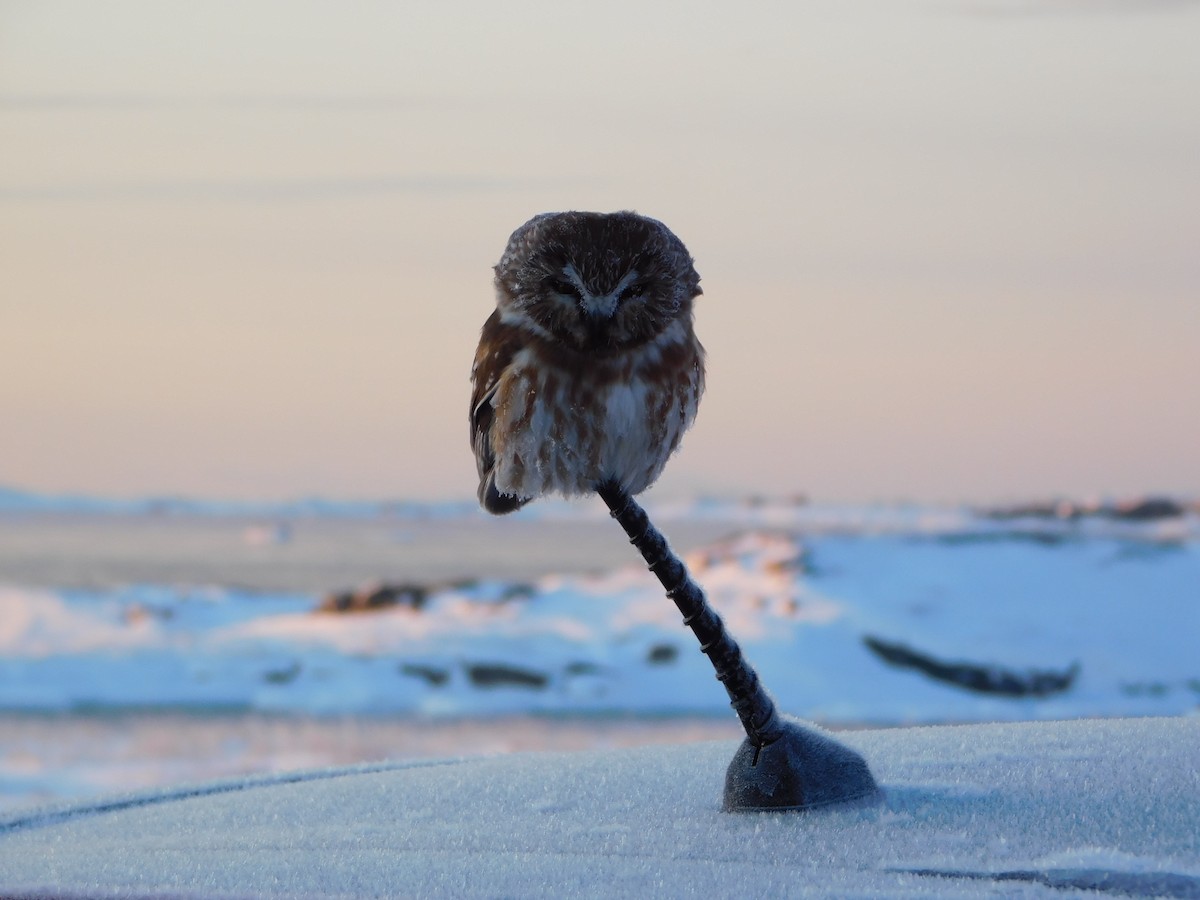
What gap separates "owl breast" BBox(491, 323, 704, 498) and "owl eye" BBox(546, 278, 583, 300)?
0.40 ft

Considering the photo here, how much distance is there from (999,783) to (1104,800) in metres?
0.23

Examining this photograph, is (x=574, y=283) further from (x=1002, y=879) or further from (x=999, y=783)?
(x=999, y=783)

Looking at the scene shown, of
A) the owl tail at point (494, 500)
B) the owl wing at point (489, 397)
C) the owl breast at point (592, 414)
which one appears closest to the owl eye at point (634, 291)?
the owl breast at point (592, 414)

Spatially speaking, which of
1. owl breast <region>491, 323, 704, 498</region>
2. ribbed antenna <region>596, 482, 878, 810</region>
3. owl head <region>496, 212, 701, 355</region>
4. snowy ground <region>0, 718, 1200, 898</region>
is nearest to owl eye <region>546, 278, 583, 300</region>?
owl head <region>496, 212, 701, 355</region>

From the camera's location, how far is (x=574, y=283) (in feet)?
8.50

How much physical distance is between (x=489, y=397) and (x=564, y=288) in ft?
1.01

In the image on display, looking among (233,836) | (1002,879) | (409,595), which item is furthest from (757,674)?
(409,595)

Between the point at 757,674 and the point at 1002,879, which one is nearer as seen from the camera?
the point at 1002,879

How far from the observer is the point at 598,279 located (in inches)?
101

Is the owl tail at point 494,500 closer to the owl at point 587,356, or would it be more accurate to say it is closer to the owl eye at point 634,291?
the owl at point 587,356

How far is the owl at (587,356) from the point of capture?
260 cm

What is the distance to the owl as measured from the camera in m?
2.60

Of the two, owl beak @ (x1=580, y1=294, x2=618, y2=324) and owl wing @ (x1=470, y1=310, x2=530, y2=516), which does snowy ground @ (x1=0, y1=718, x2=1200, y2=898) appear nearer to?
owl wing @ (x1=470, y1=310, x2=530, y2=516)

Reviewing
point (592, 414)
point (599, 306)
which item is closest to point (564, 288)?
point (599, 306)
